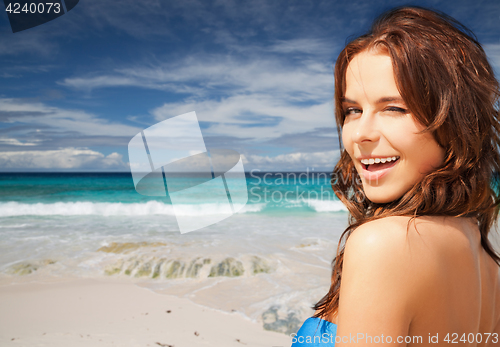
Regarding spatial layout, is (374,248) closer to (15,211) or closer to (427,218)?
(427,218)

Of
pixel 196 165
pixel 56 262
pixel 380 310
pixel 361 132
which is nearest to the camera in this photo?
pixel 380 310

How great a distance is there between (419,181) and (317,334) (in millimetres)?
650

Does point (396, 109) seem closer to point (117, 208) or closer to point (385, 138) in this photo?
point (385, 138)

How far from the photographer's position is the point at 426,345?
0.75m

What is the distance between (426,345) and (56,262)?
716 cm

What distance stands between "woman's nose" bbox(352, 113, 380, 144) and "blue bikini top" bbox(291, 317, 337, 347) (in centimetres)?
67

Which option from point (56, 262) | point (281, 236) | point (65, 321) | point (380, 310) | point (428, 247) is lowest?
point (281, 236)

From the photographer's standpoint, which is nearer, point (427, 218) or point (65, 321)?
point (427, 218)

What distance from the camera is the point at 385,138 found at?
85cm

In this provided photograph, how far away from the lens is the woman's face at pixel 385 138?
82 cm

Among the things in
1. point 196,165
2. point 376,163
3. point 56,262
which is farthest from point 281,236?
point 376,163

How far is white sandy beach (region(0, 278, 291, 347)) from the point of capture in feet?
11.6

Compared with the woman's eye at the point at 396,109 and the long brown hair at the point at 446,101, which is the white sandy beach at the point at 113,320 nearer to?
the long brown hair at the point at 446,101

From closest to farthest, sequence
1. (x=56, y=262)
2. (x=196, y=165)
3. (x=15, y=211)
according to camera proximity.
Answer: (x=56, y=262), (x=196, y=165), (x=15, y=211)
